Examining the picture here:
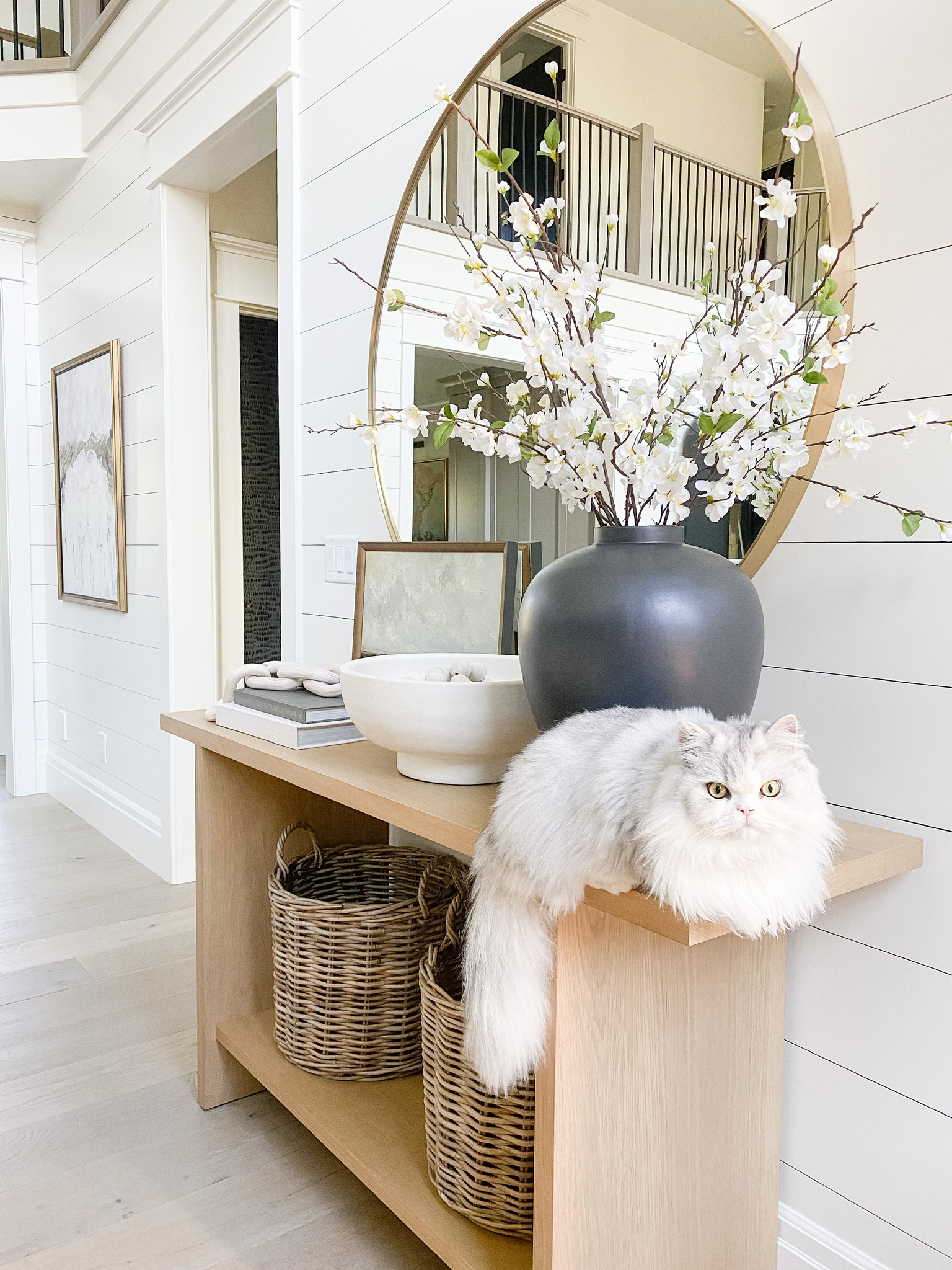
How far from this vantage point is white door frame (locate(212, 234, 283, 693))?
3262 millimetres

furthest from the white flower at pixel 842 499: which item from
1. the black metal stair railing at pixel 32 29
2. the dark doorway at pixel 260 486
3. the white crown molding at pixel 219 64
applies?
the black metal stair railing at pixel 32 29

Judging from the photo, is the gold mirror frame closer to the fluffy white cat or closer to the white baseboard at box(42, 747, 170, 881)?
the fluffy white cat

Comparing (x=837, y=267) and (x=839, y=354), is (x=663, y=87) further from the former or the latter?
(x=839, y=354)

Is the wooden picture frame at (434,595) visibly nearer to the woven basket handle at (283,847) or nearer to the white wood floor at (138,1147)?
the woven basket handle at (283,847)

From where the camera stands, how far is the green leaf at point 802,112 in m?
0.93

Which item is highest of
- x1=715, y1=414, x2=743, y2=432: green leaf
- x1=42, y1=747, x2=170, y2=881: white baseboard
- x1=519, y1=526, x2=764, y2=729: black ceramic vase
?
x1=715, y1=414, x2=743, y2=432: green leaf

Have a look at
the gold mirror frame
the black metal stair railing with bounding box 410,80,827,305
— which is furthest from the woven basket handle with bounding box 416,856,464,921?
the black metal stair railing with bounding box 410,80,827,305

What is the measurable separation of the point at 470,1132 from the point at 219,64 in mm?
2609

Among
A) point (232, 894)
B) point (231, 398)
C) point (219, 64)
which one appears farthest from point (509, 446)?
point (231, 398)

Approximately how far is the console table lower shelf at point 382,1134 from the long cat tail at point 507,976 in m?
0.36

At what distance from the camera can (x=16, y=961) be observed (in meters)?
2.44

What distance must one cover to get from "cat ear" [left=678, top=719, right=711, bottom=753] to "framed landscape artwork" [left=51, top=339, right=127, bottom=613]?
292 centimetres

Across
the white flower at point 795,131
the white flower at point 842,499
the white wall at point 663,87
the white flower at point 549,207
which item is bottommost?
the white flower at point 842,499

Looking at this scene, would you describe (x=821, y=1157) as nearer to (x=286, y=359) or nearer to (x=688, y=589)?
(x=688, y=589)
